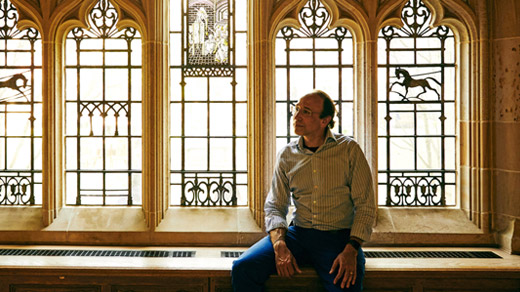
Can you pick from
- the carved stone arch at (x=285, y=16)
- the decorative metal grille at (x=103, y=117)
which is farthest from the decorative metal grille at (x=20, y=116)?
the carved stone arch at (x=285, y=16)

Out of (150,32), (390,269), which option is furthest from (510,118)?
(150,32)

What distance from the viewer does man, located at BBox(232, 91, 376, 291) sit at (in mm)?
2607

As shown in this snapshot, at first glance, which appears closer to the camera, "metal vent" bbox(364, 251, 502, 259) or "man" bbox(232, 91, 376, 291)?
"man" bbox(232, 91, 376, 291)

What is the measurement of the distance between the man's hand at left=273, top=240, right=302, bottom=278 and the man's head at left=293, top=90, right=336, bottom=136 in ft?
2.02

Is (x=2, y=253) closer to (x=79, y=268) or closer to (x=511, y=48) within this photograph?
(x=79, y=268)

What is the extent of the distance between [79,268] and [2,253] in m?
0.77

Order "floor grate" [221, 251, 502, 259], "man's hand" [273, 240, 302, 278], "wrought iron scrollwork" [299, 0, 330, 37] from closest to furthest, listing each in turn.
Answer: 1. "man's hand" [273, 240, 302, 278]
2. "floor grate" [221, 251, 502, 259]
3. "wrought iron scrollwork" [299, 0, 330, 37]

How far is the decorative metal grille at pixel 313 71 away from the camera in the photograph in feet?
12.1

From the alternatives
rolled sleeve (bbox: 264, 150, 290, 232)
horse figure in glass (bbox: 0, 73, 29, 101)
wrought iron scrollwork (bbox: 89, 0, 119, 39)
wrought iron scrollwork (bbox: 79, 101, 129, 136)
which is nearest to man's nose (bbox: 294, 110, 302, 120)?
rolled sleeve (bbox: 264, 150, 290, 232)

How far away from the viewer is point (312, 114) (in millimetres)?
2693

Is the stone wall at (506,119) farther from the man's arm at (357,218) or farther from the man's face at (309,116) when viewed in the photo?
the man's face at (309,116)

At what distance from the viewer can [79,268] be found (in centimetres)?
288

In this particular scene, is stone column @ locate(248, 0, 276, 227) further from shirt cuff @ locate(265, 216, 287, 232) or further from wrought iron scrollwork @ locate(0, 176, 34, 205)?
wrought iron scrollwork @ locate(0, 176, 34, 205)

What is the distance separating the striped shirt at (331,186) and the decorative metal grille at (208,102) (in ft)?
3.31
